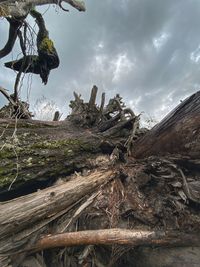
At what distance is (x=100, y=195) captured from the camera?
4352 millimetres

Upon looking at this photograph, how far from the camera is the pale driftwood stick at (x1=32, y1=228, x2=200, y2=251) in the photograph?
359 cm

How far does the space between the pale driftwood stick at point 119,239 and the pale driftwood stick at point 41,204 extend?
0.32 meters

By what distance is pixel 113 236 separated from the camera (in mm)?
3664

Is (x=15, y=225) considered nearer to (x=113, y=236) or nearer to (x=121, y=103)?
(x=113, y=236)

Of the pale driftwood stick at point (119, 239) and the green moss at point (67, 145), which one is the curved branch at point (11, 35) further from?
the pale driftwood stick at point (119, 239)

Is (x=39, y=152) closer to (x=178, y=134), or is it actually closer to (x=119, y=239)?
(x=119, y=239)

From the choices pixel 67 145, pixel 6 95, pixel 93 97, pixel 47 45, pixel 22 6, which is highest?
pixel 22 6

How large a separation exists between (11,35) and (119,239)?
16.3ft

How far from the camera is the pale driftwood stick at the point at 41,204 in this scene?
11.1ft

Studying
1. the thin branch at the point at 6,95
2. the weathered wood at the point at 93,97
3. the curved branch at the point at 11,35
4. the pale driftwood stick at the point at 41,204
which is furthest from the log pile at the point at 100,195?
the curved branch at the point at 11,35

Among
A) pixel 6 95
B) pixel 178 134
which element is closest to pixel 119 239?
pixel 178 134

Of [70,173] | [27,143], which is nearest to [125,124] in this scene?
[70,173]

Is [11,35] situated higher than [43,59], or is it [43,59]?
[11,35]

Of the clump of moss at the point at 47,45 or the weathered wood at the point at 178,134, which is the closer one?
the weathered wood at the point at 178,134
